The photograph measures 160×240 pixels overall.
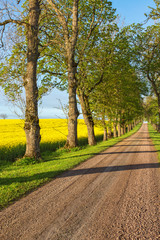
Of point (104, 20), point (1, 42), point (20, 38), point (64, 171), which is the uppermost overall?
point (104, 20)

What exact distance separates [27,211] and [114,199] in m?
2.25

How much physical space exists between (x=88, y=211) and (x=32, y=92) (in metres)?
8.57

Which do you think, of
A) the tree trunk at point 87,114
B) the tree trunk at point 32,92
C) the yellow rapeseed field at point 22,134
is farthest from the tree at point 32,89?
the tree trunk at point 87,114

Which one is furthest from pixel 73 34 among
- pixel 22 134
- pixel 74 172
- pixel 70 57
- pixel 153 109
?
pixel 153 109

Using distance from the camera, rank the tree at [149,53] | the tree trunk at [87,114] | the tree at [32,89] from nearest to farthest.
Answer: the tree at [32,89] → the tree trunk at [87,114] → the tree at [149,53]

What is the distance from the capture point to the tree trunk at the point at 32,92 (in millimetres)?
10867

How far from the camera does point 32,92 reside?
10.9 m

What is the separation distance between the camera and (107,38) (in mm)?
18047

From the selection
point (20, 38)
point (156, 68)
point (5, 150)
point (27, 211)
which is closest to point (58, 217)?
point (27, 211)

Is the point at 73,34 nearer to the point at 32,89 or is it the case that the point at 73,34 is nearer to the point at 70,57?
the point at 70,57

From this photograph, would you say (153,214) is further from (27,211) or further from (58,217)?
(27,211)

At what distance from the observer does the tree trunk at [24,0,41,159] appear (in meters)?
10.9

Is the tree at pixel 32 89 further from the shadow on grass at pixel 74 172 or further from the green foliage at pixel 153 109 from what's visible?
the green foliage at pixel 153 109

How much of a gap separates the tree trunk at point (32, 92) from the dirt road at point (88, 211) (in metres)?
5.09
